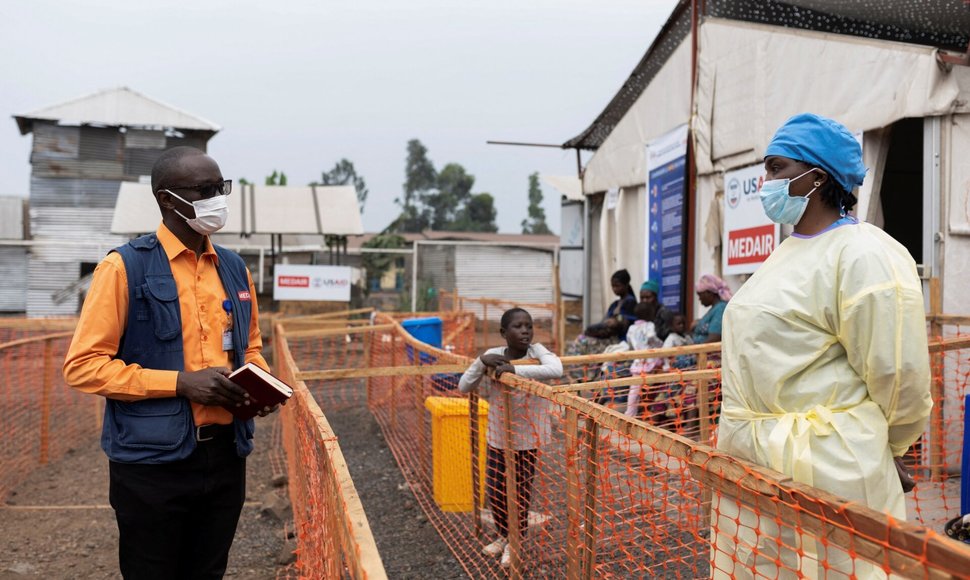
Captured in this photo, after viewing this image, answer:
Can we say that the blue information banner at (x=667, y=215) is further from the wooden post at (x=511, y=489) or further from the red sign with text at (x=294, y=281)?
the red sign with text at (x=294, y=281)

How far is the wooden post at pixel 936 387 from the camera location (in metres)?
5.35

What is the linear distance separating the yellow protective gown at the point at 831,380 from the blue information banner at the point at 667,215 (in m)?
6.94

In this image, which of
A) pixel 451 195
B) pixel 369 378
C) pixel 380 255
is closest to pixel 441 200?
pixel 451 195

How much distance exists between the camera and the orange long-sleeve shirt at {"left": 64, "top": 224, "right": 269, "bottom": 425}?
242 cm

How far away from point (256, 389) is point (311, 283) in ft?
41.3

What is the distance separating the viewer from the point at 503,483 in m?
4.38

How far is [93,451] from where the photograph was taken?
25.2 feet

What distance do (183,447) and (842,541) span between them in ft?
6.37

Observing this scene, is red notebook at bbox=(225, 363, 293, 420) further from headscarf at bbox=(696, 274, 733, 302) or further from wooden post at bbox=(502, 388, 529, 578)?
headscarf at bbox=(696, 274, 733, 302)

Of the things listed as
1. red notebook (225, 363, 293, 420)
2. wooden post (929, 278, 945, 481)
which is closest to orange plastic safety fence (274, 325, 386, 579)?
red notebook (225, 363, 293, 420)

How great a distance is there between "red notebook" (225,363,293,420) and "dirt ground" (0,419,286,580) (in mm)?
2257

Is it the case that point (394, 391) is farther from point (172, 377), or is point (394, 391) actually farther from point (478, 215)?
point (478, 215)

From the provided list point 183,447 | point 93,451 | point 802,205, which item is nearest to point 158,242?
point 183,447

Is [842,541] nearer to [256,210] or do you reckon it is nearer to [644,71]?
[644,71]
